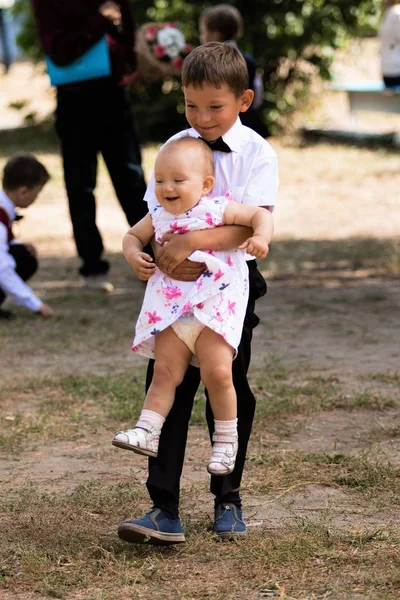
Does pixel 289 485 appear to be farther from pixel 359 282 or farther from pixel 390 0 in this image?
pixel 390 0

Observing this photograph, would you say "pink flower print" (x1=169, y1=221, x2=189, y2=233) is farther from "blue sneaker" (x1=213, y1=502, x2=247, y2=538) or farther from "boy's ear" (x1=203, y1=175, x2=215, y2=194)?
"blue sneaker" (x1=213, y1=502, x2=247, y2=538)

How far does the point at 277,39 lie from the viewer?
13.5 meters

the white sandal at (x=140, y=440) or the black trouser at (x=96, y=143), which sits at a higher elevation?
the black trouser at (x=96, y=143)

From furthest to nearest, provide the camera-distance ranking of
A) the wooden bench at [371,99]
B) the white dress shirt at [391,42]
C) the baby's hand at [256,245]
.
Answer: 1. the wooden bench at [371,99]
2. the white dress shirt at [391,42]
3. the baby's hand at [256,245]

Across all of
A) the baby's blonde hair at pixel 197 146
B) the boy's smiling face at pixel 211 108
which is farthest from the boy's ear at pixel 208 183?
the boy's smiling face at pixel 211 108

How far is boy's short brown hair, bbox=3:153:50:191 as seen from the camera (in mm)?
6289

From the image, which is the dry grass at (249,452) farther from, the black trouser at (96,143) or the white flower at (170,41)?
the white flower at (170,41)

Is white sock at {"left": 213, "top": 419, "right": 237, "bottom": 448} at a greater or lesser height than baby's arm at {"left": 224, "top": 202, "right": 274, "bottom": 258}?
lesser

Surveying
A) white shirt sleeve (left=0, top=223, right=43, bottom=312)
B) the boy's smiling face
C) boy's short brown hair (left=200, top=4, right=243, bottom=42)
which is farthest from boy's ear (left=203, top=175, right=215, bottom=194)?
boy's short brown hair (left=200, top=4, right=243, bottom=42)

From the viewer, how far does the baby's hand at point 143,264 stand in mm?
3049

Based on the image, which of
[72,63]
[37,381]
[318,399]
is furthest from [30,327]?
[318,399]

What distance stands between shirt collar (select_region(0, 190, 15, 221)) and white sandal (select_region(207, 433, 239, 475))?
3.44 m

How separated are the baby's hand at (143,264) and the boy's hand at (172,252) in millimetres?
28

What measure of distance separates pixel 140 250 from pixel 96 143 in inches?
149
